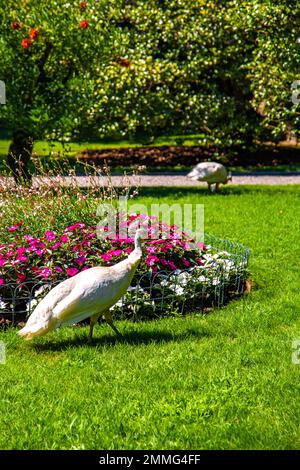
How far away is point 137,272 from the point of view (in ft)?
24.9

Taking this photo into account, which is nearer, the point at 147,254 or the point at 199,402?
the point at 199,402

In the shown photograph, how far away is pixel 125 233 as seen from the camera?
324 inches

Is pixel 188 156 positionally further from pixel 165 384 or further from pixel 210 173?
pixel 165 384

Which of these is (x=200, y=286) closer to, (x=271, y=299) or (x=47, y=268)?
(x=271, y=299)

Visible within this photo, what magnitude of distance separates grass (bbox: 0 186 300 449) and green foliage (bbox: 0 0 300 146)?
9001 millimetres

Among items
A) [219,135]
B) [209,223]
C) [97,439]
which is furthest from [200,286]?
[219,135]

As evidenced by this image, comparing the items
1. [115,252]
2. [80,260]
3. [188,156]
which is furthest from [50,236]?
[188,156]

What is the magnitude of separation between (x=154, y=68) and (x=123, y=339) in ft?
48.1

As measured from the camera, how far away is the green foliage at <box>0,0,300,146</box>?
596 inches

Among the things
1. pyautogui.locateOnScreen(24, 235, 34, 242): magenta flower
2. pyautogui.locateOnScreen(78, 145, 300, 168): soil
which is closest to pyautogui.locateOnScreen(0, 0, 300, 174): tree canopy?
pyautogui.locateOnScreen(78, 145, 300, 168): soil

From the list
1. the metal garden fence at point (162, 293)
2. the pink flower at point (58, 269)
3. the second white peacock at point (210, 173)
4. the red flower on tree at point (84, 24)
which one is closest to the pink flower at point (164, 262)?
the metal garden fence at point (162, 293)

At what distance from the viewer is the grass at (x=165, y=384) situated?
15.0ft

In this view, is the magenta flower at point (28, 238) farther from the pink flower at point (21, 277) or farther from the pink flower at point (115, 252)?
the pink flower at point (115, 252)

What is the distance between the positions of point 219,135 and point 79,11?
6.72 metres
